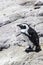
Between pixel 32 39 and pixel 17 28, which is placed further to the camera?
pixel 17 28

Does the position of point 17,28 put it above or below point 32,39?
below

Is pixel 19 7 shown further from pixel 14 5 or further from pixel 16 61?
pixel 16 61

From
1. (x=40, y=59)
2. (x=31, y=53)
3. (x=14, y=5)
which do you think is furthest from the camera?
(x=14, y=5)

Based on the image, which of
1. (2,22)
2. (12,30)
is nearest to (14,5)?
(2,22)

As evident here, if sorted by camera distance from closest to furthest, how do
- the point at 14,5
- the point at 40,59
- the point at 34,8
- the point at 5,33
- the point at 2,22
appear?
A: the point at 40,59 → the point at 5,33 → the point at 2,22 → the point at 34,8 → the point at 14,5

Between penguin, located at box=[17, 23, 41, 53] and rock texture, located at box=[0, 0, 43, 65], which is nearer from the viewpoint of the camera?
rock texture, located at box=[0, 0, 43, 65]

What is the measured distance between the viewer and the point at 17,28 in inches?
386

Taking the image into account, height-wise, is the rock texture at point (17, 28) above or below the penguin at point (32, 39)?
below

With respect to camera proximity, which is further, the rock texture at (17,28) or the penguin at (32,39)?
the penguin at (32,39)

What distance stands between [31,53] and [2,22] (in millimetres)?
3404

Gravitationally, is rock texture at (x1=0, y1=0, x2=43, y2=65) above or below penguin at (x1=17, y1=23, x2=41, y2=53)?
below

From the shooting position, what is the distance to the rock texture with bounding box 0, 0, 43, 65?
750 cm

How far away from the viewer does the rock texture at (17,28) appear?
24.6 ft

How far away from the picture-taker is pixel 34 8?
1223cm
